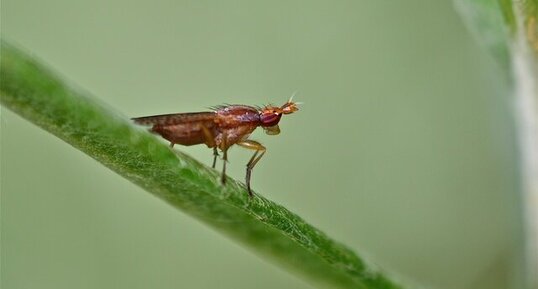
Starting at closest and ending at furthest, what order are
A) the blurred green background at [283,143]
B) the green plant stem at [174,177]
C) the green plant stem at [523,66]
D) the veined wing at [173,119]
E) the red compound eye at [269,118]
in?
the green plant stem at [174,177] < the green plant stem at [523,66] < the veined wing at [173,119] < the red compound eye at [269,118] < the blurred green background at [283,143]

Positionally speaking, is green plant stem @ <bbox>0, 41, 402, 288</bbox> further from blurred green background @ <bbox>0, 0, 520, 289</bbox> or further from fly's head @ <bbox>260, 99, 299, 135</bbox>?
blurred green background @ <bbox>0, 0, 520, 289</bbox>

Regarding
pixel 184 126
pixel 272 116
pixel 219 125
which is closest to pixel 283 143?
pixel 272 116

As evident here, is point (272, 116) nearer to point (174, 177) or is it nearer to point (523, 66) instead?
point (523, 66)

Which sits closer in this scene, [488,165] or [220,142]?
[220,142]

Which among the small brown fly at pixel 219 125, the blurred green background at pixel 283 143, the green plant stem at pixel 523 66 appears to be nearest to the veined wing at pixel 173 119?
the small brown fly at pixel 219 125

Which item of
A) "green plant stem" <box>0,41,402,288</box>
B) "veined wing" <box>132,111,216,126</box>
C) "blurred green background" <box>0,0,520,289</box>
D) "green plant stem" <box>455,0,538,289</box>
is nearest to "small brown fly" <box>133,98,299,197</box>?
"veined wing" <box>132,111,216,126</box>

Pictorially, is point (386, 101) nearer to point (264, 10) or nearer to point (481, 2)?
point (264, 10)

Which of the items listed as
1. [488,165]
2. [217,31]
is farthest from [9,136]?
[488,165]

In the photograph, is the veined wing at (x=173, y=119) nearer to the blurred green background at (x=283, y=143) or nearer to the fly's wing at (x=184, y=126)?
the fly's wing at (x=184, y=126)
